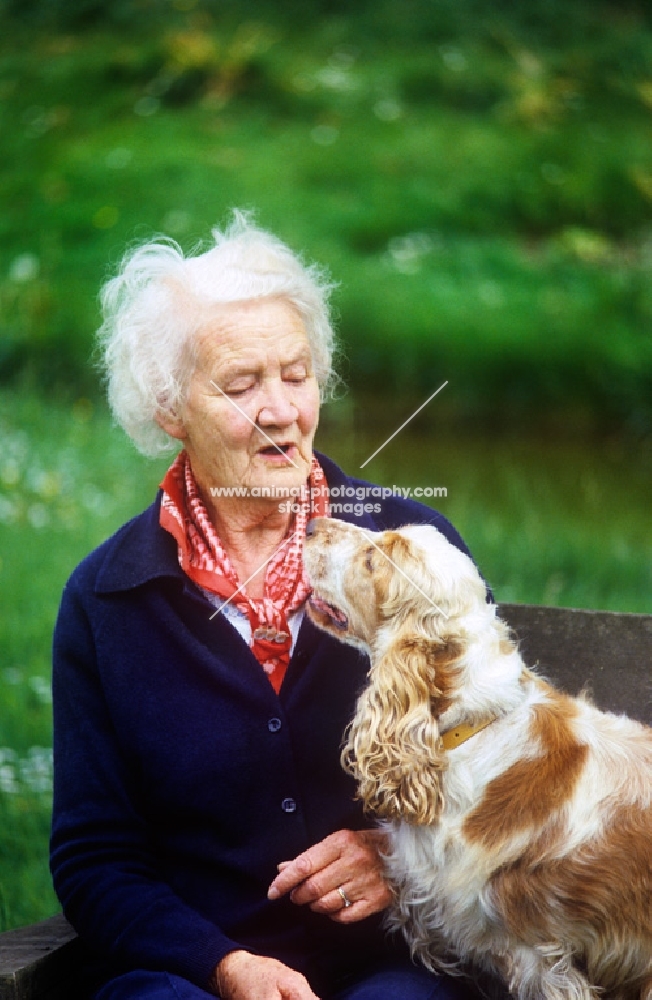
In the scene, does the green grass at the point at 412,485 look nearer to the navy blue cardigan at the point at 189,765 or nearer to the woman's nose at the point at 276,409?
the navy blue cardigan at the point at 189,765

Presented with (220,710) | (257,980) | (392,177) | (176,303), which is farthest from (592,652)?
(392,177)

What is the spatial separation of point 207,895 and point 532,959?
64 centimetres

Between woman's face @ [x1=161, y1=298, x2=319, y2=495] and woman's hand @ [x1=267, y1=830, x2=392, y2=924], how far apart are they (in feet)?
2.39

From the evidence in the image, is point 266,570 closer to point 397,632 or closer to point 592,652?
point 397,632

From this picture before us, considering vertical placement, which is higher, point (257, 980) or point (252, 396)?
point (252, 396)

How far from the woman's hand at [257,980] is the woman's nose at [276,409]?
3.35ft

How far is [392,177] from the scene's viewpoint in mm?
5582

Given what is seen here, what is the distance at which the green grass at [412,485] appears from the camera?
184 inches

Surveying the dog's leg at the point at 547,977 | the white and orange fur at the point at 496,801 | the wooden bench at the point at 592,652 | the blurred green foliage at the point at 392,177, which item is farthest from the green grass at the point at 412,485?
the dog's leg at the point at 547,977

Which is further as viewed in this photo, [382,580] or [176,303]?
[176,303]

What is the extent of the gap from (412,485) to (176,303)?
290 centimetres

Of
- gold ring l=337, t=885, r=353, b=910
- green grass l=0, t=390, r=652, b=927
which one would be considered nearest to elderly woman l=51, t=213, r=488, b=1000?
gold ring l=337, t=885, r=353, b=910

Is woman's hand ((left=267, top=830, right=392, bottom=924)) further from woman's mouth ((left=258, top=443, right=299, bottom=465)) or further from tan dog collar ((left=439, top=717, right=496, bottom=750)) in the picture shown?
woman's mouth ((left=258, top=443, right=299, bottom=465))

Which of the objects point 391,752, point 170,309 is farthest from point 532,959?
point 170,309
